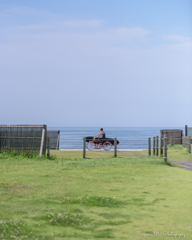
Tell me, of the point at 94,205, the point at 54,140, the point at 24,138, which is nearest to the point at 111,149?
the point at 54,140

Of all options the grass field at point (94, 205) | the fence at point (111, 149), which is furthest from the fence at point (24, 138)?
the grass field at point (94, 205)

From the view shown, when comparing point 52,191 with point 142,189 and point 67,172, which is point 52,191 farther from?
point 67,172

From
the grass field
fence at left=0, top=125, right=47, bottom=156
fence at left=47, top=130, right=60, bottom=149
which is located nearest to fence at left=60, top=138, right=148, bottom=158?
fence at left=47, top=130, right=60, bottom=149

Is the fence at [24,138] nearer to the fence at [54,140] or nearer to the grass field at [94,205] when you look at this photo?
the grass field at [94,205]

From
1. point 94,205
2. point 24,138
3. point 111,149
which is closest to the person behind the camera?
point 94,205

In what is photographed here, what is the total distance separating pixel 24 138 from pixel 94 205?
41.5 feet

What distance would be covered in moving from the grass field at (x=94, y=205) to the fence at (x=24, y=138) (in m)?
6.12

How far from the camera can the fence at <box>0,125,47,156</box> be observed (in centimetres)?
1905

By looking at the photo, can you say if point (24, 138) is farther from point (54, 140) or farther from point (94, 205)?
point (94, 205)

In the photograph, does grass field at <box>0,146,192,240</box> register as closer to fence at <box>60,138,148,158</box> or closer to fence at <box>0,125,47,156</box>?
fence at <box>0,125,47,156</box>

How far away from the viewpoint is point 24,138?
19281 millimetres

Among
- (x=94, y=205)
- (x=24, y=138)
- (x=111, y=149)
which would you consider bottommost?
(x=111, y=149)

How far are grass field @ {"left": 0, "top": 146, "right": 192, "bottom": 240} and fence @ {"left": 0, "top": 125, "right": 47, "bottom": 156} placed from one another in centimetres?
612

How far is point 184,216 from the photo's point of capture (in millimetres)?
6469
